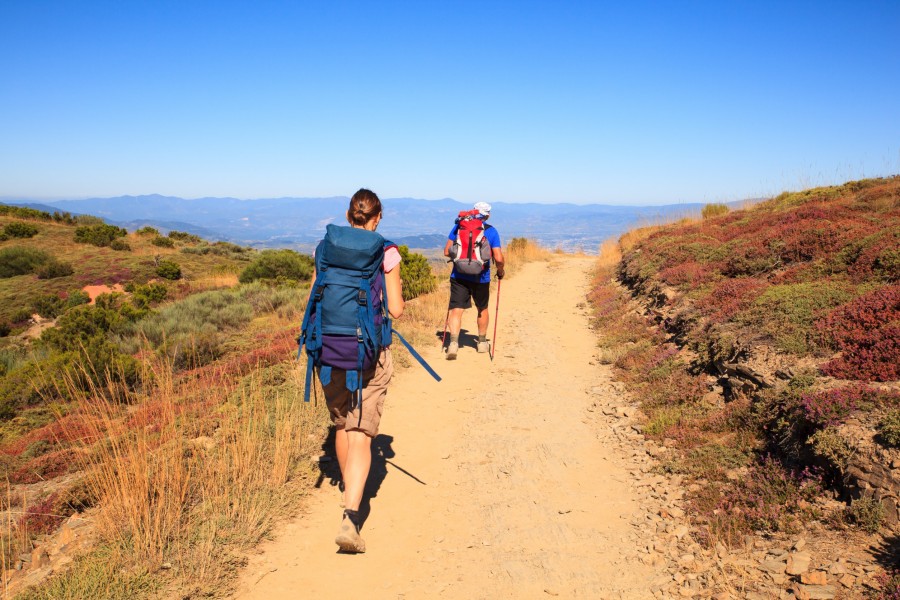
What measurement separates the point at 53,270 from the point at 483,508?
73.7 feet

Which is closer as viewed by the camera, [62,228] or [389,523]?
[389,523]

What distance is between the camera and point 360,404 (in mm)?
3668

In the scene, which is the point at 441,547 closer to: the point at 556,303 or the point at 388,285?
the point at 388,285

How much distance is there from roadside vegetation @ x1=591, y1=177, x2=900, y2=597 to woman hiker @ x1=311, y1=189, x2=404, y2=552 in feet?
8.46

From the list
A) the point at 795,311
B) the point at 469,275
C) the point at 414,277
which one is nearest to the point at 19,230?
the point at 414,277

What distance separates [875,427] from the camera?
12.7ft

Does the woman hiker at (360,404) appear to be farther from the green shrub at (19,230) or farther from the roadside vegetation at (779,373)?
the green shrub at (19,230)

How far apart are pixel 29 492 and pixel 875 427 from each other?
7.24 metres

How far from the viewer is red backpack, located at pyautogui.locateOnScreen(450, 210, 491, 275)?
7.97 meters

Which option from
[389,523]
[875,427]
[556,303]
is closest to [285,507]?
[389,523]

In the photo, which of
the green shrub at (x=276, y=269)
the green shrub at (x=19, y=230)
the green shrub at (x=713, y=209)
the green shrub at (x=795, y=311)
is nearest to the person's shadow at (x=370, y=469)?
the green shrub at (x=795, y=311)

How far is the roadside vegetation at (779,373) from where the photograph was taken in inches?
149

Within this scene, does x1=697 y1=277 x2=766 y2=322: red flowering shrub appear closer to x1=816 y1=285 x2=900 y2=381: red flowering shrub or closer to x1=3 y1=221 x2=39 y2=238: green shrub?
x1=816 y1=285 x2=900 y2=381: red flowering shrub

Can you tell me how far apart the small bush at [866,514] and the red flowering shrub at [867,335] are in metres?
1.57
